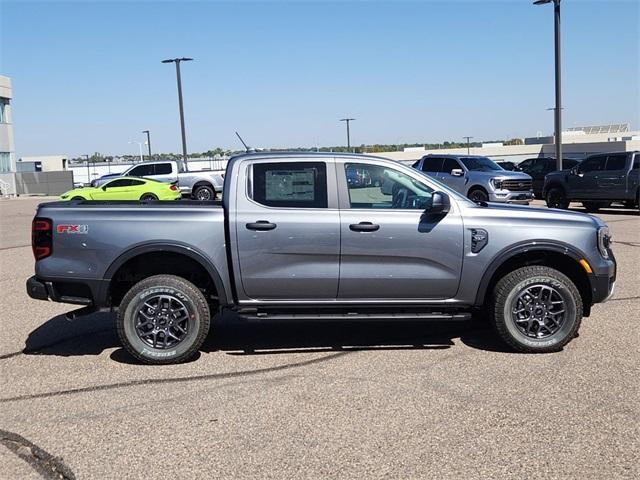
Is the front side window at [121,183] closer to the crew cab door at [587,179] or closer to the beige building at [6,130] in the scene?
the crew cab door at [587,179]

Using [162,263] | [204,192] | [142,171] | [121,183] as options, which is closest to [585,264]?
[162,263]

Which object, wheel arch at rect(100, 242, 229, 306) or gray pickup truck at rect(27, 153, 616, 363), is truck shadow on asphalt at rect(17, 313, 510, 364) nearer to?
gray pickup truck at rect(27, 153, 616, 363)

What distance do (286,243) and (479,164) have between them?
58.2 feet

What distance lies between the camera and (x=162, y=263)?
20.3ft

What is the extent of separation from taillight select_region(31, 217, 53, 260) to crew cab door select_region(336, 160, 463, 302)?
2570 mm

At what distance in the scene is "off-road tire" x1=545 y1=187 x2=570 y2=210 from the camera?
67.7 ft

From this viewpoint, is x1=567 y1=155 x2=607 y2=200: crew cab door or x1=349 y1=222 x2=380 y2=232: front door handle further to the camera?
x1=567 y1=155 x2=607 y2=200: crew cab door

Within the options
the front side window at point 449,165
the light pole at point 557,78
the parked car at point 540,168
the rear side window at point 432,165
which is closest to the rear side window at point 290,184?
the front side window at point 449,165

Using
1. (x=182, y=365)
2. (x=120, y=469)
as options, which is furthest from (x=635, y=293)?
(x=120, y=469)

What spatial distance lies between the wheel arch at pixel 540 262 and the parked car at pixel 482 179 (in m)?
14.0

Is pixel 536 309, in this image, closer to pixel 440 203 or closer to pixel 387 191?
pixel 440 203

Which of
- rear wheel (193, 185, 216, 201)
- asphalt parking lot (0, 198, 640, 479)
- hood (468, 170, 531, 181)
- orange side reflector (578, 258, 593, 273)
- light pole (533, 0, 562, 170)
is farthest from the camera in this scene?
rear wheel (193, 185, 216, 201)

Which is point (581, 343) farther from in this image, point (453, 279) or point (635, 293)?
point (635, 293)

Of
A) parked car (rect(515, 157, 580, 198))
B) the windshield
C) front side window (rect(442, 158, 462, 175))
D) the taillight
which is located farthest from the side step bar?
parked car (rect(515, 157, 580, 198))
